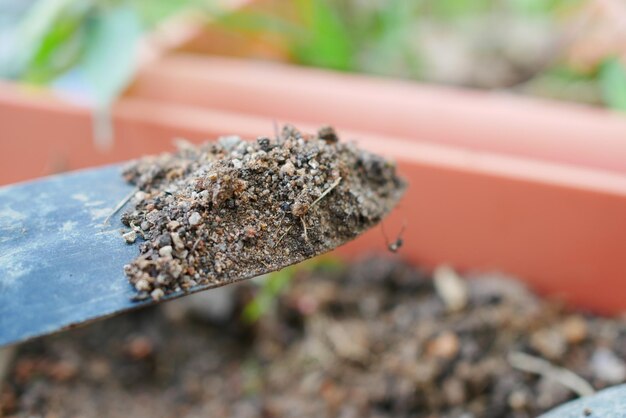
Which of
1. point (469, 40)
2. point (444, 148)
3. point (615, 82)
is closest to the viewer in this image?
point (444, 148)

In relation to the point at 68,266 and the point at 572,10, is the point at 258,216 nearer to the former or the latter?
the point at 68,266

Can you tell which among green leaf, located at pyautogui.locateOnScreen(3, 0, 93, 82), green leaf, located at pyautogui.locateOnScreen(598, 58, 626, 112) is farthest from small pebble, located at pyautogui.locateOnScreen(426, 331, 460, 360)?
green leaf, located at pyautogui.locateOnScreen(3, 0, 93, 82)

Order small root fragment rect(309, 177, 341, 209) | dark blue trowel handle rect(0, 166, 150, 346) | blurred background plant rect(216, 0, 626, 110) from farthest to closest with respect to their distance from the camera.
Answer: blurred background plant rect(216, 0, 626, 110) → small root fragment rect(309, 177, 341, 209) → dark blue trowel handle rect(0, 166, 150, 346)

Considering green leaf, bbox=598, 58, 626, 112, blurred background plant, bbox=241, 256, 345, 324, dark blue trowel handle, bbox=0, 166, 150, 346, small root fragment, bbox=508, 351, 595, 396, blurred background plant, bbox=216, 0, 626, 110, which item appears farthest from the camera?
blurred background plant, bbox=216, 0, 626, 110

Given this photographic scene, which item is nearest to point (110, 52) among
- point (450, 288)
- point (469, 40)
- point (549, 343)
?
point (450, 288)

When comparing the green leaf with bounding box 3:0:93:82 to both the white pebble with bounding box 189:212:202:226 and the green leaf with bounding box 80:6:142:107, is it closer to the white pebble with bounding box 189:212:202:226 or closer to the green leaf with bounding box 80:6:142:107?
the green leaf with bounding box 80:6:142:107

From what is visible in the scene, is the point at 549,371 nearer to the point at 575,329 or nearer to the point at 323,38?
the point at 575,329

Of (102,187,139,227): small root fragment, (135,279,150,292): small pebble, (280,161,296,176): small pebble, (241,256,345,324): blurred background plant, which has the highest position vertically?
(280,161,296,176): small pebble
